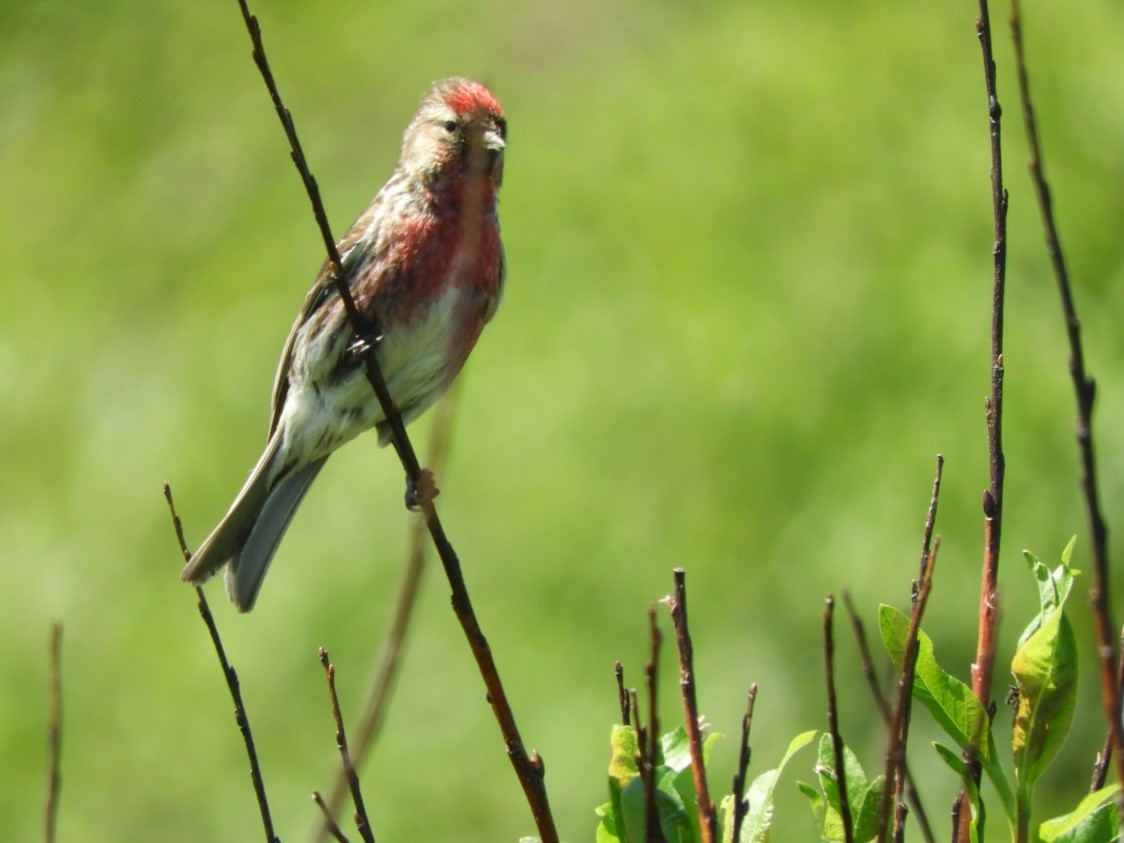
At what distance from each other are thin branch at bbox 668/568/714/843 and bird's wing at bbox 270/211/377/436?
7.98 feet

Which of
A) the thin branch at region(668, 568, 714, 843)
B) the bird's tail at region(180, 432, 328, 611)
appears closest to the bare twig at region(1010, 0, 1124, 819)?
the thin branch at region(668, 568, 714, 843)

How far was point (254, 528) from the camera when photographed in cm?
437

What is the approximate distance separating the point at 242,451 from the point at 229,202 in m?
2.05

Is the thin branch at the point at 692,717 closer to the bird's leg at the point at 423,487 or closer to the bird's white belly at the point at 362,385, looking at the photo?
the bird's leg at the point at 423,487

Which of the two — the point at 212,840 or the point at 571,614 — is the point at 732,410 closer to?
the point at 571,614

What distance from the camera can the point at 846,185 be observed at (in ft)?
24.2

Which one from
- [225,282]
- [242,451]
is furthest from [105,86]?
[242,451]

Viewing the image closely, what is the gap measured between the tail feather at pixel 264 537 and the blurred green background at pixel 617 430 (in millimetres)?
1386

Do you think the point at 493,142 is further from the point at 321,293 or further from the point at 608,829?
the point at 608,829

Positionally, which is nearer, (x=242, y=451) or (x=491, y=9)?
(x=242, y=451)

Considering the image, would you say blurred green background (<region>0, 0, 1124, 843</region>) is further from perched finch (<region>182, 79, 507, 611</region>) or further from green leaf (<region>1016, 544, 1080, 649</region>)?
green leaf (<region>1016, 544, 1080, 649</region>)

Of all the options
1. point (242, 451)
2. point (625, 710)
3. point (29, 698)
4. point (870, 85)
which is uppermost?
point (870, 85)

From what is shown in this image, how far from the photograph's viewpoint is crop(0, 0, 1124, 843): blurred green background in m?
6.27

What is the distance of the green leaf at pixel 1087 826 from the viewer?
1.91m
